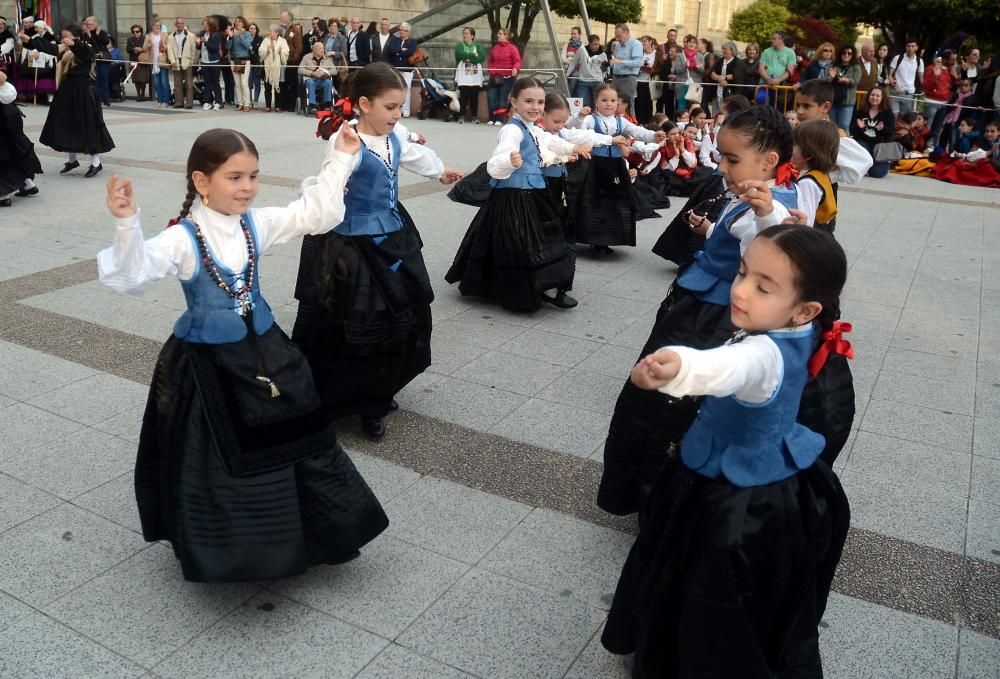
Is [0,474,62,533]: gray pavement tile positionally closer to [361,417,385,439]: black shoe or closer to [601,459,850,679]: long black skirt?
[361,417,385,439]: black shoe

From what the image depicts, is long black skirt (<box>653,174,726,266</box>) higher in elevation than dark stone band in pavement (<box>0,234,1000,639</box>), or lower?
higher

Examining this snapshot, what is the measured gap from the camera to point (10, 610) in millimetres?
3021

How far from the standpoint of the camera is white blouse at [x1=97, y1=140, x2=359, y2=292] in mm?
2756

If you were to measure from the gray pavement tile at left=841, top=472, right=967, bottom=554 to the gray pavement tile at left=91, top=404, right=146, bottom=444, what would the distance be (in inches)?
121

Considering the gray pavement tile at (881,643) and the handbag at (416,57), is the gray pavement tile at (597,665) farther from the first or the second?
the handbag at (416,57)

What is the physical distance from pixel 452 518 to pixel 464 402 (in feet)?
3.96

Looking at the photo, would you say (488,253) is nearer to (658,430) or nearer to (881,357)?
(881,357)

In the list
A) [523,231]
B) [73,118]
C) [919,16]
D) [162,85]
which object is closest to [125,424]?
[523,231]

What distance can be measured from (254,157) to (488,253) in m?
3.39

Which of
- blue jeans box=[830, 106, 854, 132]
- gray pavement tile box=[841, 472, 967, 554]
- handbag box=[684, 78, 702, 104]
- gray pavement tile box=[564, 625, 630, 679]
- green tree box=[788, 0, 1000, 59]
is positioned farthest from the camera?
green tree box=[788, 0, 1000, 59]

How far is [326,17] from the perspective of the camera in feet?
75.9

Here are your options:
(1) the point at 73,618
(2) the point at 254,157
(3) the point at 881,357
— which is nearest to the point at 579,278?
(3) the point at 881,357

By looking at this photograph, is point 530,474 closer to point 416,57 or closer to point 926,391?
point 926,391

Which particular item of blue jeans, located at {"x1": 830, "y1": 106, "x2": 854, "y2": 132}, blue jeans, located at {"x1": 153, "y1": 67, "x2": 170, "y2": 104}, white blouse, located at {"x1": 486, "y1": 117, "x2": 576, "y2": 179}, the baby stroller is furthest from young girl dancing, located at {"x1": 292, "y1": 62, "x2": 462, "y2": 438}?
blue jeans, located at {"x1": 153, "y1": 67, "x2": 170, "y2": 104}
